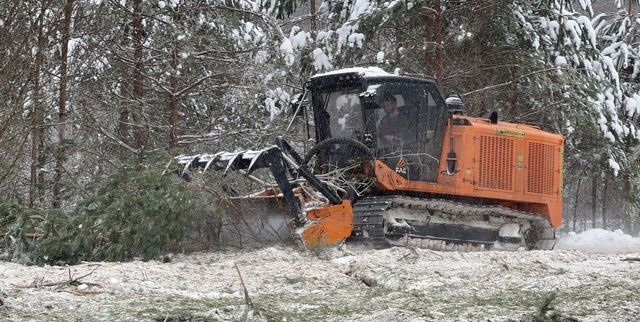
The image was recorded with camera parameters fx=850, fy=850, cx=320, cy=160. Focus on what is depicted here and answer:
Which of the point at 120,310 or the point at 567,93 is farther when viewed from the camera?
the point at 567,93

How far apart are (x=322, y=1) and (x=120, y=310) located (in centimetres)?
1604

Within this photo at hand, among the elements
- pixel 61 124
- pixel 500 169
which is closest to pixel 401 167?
pixel 500 169

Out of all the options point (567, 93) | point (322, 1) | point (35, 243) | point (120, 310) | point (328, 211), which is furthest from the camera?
point (322, 1)

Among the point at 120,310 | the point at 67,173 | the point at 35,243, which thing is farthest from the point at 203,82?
the point at 120,310

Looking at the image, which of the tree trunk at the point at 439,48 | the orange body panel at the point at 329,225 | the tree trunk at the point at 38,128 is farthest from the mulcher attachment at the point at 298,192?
the tree trunk at the point at 439,48

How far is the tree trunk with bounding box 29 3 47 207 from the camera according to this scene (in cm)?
729

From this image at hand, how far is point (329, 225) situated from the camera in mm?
10539

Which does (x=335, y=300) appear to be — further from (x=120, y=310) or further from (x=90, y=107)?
(x=90, y=107)

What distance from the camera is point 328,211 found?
34.9 feet

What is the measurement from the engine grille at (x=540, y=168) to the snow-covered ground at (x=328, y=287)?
2.79 metres

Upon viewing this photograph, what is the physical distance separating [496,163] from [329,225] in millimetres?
3198

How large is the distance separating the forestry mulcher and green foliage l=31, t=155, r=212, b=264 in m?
0.80

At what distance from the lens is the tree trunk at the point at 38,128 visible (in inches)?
287

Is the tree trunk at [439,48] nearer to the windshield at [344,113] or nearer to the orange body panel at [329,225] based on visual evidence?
the windshield at [344,113]
